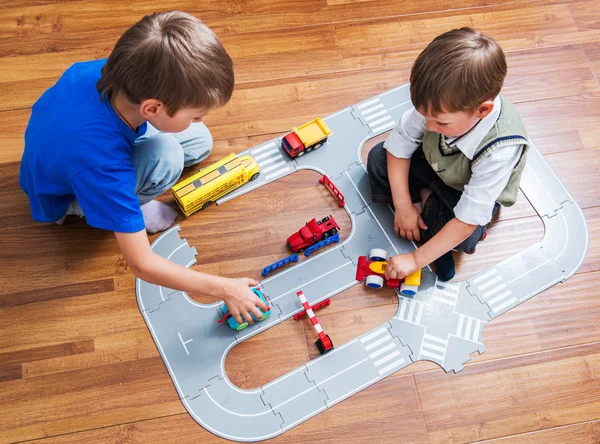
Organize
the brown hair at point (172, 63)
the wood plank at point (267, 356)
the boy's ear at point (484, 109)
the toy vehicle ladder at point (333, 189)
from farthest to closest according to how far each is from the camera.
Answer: the toy vehicle ladder at point (333, 189) → the wood plank at point (267, 356) → the boy's ear at point (484, 109) → the brown hair at point (172, 63)

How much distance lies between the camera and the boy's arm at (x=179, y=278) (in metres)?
1.08

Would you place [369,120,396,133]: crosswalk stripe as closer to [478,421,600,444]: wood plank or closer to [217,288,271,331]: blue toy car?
[217,288,271,331]: blue toy car

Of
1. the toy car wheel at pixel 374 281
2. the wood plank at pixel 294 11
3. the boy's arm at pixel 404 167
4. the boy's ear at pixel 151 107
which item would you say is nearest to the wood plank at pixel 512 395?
the toy car wheel at pixel 374 281

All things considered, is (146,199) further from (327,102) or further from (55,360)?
(327,102)

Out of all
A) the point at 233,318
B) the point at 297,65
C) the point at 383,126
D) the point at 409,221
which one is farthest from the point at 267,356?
the point at 297,65

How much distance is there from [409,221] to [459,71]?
0.46 meters

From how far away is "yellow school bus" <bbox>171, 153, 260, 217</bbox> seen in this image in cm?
134

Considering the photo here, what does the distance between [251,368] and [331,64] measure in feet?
2.65

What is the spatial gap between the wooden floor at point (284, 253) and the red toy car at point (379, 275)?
3 centimetres

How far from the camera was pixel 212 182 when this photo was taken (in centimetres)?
135

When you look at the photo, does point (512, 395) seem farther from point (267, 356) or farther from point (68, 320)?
point (68, 320)

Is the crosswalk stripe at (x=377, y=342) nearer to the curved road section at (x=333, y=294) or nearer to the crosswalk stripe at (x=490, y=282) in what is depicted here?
the curved road section at (x=333, y=294)

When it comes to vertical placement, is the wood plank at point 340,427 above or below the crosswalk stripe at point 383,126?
below

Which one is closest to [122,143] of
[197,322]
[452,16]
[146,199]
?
[146,199]
